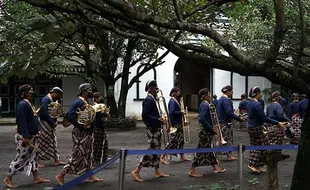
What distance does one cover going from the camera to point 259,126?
914 cm

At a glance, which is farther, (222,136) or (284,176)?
(222,136)

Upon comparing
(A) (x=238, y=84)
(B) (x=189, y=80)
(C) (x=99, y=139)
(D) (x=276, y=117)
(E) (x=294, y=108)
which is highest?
(B) (x=189, y=80)

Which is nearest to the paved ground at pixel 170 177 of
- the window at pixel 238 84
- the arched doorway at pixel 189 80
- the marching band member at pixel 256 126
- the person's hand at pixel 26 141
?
the marching band member at pixel 256 126

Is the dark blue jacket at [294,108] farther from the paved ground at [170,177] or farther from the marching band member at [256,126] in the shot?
the marching band member at [256,126]

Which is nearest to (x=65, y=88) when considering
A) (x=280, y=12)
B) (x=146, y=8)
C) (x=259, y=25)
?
(x=259, y=25)

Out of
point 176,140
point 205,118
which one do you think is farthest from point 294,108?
point 205,118

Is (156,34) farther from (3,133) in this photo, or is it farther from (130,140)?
(3,133)

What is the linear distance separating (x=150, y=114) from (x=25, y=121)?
2.41 m

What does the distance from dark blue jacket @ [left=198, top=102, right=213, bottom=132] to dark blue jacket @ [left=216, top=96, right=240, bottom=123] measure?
96cm

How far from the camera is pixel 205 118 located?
8.99 meters

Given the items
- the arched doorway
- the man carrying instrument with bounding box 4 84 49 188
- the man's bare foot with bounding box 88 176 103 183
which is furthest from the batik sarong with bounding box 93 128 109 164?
the arched doorway

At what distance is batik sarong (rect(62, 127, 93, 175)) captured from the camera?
7805mm

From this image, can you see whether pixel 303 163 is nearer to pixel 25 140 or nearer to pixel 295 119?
pixel 25 140

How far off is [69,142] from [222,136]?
21.2 feet
